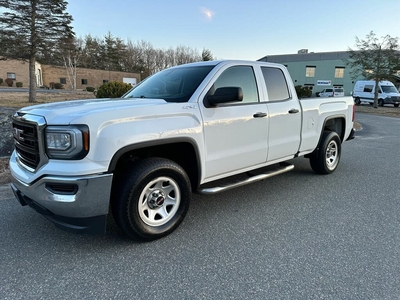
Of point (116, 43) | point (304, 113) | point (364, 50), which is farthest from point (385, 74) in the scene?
point (116, 43)

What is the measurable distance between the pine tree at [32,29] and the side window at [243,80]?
61.8 ft

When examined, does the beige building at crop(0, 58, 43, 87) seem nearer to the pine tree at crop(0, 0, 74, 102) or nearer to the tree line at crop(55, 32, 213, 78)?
the tree line at crop(55, 32, 213, 78)

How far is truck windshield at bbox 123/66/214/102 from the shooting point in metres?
3.44

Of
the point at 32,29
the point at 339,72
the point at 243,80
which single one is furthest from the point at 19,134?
the point at 339,72

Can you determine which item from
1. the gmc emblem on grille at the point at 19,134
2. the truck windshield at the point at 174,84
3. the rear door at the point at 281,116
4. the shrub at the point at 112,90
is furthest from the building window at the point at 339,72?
the gmc emblem on grille at the point at 19,134

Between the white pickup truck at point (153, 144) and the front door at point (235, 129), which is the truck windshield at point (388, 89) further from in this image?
the front door at point (235, 129)

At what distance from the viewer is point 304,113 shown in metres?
4.63

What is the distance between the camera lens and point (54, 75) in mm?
59844

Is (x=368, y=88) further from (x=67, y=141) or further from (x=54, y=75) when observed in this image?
(x=54, y=75)

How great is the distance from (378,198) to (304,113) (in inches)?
67.3

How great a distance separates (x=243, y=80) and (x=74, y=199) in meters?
2.60

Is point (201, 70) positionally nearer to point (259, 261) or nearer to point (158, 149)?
point (158, 149)

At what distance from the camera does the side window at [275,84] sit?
165 inches

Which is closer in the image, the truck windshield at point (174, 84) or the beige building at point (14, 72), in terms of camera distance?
the truck windshield at point (174, 84)
